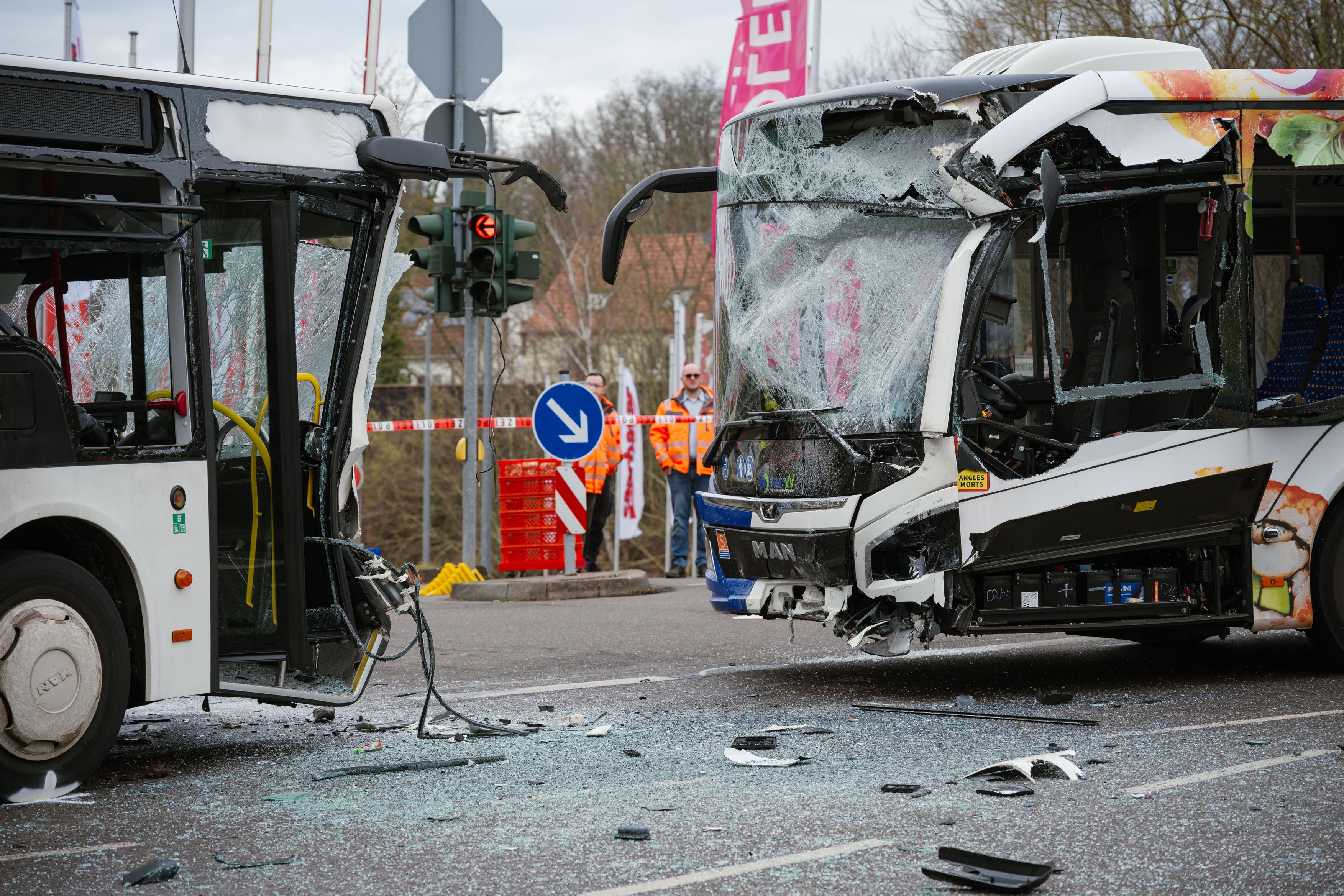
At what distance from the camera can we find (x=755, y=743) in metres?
6.44

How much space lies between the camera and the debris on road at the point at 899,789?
547 cm

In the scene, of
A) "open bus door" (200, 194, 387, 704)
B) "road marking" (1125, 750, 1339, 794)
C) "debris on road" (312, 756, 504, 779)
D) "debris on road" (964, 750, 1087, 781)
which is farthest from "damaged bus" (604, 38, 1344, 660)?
"open bus door" (200, 194, 387, 704)

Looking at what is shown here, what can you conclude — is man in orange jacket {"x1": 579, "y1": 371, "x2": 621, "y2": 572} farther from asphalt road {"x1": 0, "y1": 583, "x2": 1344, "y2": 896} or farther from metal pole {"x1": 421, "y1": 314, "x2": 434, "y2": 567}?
metal pole {"x1": 421, "y1": 314, "x2": 434, "y2": 567}

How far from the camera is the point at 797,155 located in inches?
314

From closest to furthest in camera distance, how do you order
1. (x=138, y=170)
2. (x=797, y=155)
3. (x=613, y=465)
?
1. (x=138, y=170)
2. (x=797, y=155)
3. (x=613, y=465)

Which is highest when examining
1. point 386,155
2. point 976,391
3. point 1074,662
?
point 386,155

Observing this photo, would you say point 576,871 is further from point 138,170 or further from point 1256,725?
point 1256,725

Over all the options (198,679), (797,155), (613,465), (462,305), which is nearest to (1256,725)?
(797,155)

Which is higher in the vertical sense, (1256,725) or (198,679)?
(198,679)

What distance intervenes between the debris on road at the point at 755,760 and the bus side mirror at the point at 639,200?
325 cm

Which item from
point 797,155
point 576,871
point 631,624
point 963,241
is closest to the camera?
point 576,871

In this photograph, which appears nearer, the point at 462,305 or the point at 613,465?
the point at 462,305

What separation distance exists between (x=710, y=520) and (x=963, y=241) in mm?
2202

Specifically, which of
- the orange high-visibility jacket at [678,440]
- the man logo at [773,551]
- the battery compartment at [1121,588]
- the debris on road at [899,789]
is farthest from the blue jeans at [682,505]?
the debris on road at [899,789]
